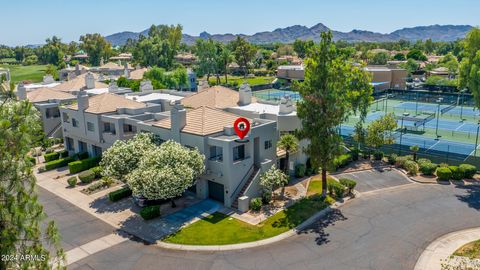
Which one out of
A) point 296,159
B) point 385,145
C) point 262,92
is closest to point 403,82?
point 262,92

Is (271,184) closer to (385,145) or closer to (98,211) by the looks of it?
(98,211)

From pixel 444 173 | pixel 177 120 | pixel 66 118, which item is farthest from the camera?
pixel 66 118

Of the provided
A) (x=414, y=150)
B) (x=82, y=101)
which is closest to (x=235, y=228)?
(x=414, y=150)

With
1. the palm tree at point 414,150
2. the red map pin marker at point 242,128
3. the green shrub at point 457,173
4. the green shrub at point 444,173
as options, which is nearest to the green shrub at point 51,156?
the red map pin marker at point 242,128

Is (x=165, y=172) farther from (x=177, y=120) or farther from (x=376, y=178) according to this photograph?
(x=376, y=178)

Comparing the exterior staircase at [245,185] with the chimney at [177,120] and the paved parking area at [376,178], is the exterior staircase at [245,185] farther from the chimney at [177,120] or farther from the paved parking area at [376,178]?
A: the paved parking area at [376,178]

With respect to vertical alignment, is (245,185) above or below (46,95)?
below
